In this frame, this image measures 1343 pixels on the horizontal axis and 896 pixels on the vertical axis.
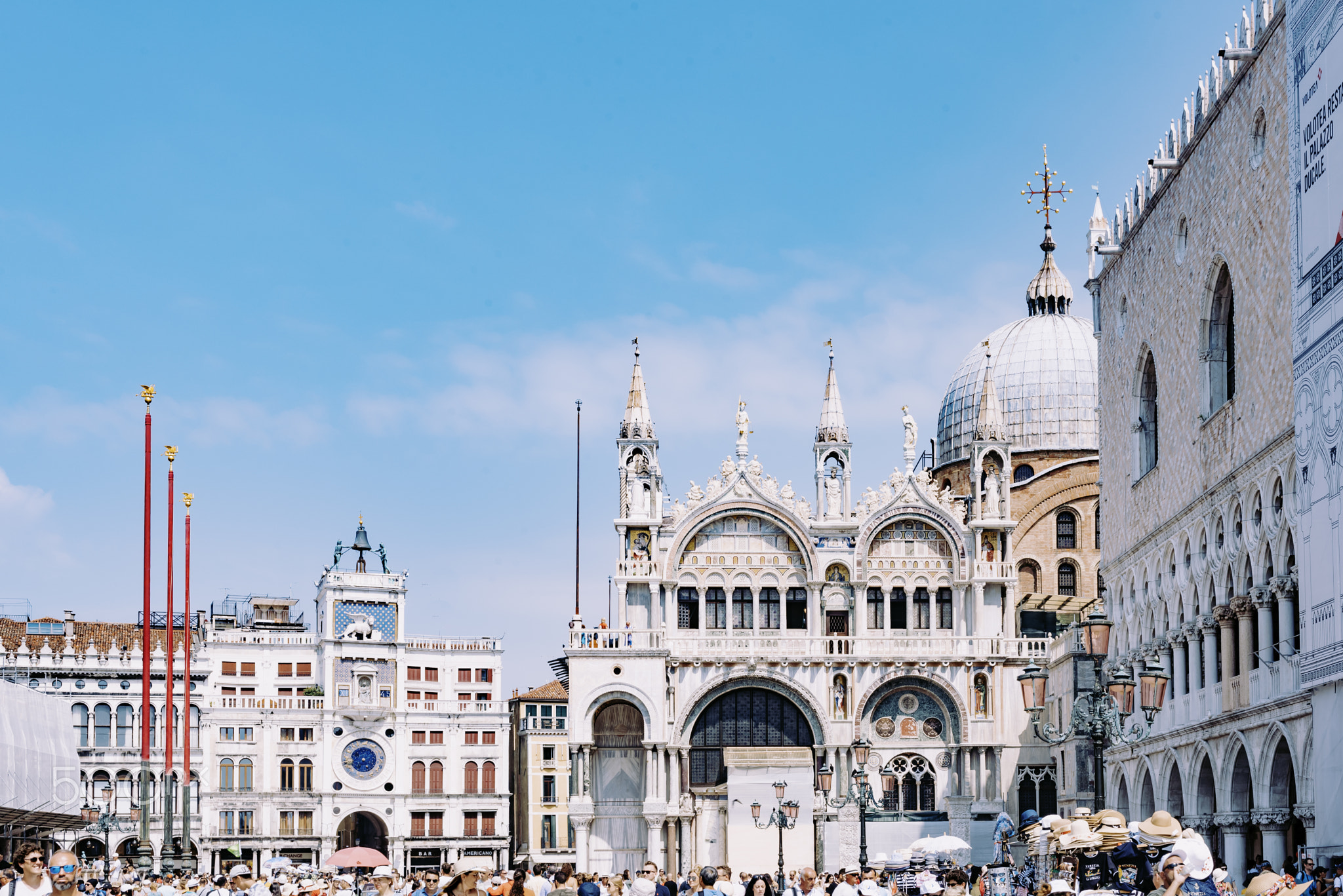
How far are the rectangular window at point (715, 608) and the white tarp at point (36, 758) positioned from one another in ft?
60.4

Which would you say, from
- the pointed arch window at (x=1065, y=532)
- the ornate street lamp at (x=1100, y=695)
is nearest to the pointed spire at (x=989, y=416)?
the pointed arch window at (x=1065, y=532)

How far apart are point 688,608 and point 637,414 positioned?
565 cm

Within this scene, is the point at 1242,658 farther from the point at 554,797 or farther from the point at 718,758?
the point at 554,797

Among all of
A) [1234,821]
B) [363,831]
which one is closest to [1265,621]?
[1234,821]

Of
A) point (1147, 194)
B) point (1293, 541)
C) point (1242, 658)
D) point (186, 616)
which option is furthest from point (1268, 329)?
point (186, 616)

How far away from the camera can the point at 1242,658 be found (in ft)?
109

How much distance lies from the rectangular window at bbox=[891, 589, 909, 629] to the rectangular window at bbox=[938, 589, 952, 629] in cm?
96

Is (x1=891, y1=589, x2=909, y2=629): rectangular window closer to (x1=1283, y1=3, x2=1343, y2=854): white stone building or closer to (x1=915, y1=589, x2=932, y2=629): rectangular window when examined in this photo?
(x1=915, y1=589, x2=932, y2=629): rectangular window

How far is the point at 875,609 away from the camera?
169ft

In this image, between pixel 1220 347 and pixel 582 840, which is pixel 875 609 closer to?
pixel 582 840

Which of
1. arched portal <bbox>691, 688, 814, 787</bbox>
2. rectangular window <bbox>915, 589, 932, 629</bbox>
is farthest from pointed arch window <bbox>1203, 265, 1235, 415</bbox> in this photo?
arched portal <bbox>691, 688, 814, 787</bbox>

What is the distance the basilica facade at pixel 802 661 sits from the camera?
49719mm

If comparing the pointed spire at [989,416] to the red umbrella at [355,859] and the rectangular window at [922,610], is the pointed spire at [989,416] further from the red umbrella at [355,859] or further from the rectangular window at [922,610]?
the red umbrella at [355,859]

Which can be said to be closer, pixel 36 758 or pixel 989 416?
pixel 36 758
